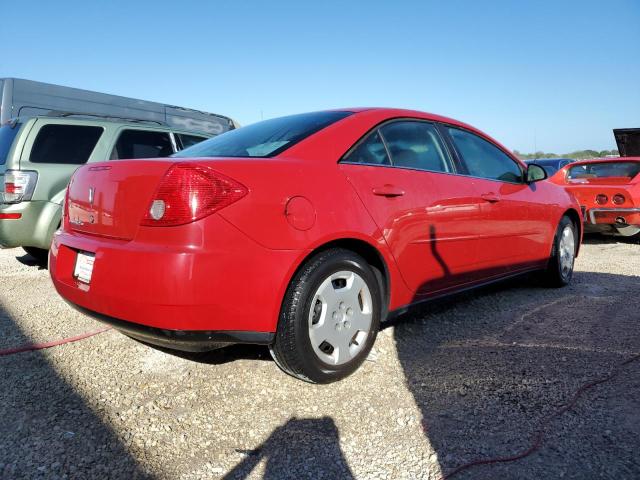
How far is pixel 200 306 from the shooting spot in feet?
6.53

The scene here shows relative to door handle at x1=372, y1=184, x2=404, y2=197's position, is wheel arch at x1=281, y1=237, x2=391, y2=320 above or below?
below

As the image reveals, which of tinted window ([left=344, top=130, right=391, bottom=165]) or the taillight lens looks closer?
tinted window ([left=344, top=130, right=391, bottom=165])

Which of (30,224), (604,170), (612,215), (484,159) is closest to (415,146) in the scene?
(484,159)

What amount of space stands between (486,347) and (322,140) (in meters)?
1.59

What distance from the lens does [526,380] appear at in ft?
8.11

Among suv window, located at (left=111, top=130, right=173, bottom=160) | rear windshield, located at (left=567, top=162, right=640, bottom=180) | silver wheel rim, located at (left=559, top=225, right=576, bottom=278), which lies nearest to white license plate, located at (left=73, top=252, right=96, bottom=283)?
suv window, located at (left=111, top=130, right=173, bottom=160)

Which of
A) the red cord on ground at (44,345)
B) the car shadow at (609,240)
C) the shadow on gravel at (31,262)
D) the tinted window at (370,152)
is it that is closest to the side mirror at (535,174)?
the tinted window at (370,152)

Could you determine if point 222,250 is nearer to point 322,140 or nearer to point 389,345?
point 322,140

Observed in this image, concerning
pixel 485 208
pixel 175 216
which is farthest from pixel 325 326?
pixel 485 208

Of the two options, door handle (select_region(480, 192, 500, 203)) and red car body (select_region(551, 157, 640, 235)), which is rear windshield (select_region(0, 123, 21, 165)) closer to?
door handle (select_region(480, 192, 500, 203))

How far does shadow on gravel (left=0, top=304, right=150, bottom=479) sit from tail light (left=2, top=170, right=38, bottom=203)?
2.51 meters

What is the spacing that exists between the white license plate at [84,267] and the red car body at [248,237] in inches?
1.3

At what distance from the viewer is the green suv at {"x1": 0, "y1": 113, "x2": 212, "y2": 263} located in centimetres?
461

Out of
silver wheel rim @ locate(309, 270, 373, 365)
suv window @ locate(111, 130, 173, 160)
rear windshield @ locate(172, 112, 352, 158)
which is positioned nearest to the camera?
silver wheel rim @ locate(309, 270, 373, 365)
